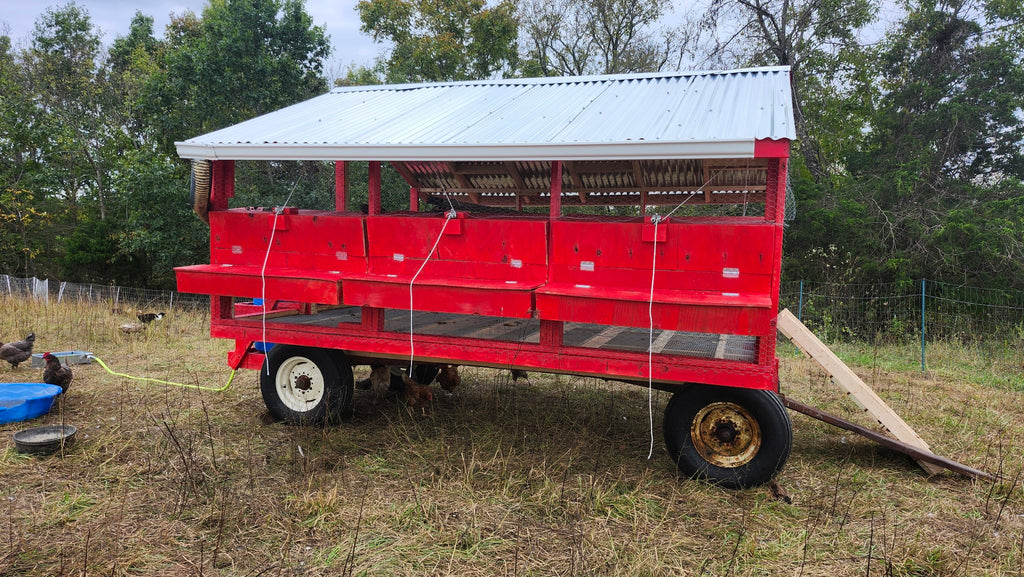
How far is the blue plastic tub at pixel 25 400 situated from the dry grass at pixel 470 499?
0.12 meters

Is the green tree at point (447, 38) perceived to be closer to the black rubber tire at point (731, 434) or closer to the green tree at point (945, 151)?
the green tree at point (945, 151)

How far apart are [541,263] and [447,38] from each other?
18.9m

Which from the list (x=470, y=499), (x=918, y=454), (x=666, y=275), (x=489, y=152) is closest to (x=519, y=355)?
(x=470, y=499)

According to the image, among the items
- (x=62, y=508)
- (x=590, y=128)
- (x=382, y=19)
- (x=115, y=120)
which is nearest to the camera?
(x=62, y=508)

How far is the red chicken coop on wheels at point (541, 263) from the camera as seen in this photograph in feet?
14.2

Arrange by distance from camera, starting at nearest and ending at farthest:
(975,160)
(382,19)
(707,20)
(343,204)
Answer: (343,204)
(975,160)
(707,20)
(382,19)

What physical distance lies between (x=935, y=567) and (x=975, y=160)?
17033mm

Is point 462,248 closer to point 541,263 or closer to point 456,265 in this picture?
point 456,265

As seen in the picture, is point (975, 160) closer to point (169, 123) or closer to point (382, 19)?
point (382, 19)

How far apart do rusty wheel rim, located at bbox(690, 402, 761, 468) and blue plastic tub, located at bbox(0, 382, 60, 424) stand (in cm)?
620

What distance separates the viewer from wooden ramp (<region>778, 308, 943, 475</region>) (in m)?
5.10

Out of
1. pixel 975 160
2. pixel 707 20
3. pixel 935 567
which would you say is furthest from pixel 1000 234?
pixel 935 567

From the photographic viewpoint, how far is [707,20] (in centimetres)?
1825

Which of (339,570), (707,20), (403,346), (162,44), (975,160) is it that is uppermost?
(162,44)
